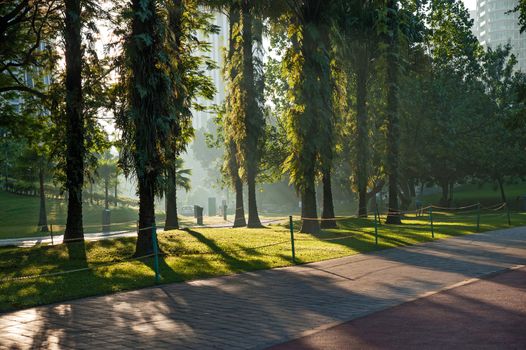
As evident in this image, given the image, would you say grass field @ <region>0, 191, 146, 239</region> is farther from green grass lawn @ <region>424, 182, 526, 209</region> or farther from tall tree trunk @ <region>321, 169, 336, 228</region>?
green grass lawn @ <region>424, 182, 526, 209</region>

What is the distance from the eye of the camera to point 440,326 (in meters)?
8.36

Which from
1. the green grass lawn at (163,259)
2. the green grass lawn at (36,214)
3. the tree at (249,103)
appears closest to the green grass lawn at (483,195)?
the green grass lawn at (36,214)

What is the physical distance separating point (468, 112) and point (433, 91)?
509 centimetres

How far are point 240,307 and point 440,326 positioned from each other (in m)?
3.37

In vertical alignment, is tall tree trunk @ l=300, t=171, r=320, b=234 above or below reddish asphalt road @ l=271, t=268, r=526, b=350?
above

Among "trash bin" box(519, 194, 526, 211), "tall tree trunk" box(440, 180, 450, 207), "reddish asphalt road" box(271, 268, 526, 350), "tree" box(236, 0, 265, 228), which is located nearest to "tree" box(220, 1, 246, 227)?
"tree" box(236, 0, 265, 228)

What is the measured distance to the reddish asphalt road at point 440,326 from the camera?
7.43 m

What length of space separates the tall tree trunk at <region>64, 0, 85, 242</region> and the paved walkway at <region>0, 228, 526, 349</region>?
30.3 ft

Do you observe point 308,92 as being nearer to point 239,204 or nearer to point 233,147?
point 233,147

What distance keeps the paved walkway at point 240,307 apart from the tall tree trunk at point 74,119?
9.24 m

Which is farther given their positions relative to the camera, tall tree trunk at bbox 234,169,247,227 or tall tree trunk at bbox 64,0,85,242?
tall tree trunk at bbox 234,169,247,227

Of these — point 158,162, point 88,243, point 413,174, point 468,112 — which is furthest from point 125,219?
point 158,162

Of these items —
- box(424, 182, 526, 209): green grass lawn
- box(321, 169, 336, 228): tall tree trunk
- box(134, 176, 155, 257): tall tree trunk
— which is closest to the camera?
box(134, 176, 155, 257): tall tree trunk

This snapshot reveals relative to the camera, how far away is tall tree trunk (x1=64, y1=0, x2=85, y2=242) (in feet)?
67.7
